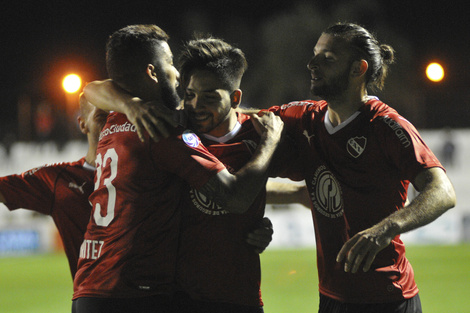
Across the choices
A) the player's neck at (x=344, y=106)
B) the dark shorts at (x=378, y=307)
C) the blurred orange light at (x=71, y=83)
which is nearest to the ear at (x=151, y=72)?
the player's neck at (x=344, y=106)

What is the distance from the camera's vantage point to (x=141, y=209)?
3430 millimetres

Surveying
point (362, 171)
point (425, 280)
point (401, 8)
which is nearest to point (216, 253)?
point (362, 171)

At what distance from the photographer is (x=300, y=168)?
14.4ft

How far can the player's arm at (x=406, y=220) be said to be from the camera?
3.20m

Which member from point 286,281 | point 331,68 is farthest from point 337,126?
point 286,281

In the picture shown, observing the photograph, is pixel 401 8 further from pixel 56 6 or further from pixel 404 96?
pixel 56 6

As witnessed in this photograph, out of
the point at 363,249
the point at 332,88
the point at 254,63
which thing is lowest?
the point at 363,249

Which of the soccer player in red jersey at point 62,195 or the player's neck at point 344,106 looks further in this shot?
the soccer player in red jersey at point 62,195

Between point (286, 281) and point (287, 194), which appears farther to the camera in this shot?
point (286, 281)

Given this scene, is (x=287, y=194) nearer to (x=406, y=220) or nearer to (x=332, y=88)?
(x=332, y=88)

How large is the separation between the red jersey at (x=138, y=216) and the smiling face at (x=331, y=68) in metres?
1.11

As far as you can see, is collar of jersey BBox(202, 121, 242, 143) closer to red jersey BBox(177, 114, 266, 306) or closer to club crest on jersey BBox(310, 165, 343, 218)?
red jersey BBox(177, 114, 266, 306)

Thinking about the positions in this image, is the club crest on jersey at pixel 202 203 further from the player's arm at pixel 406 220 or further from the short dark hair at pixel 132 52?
the player's arm at pixel 406 220

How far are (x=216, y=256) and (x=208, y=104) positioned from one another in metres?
0.98
